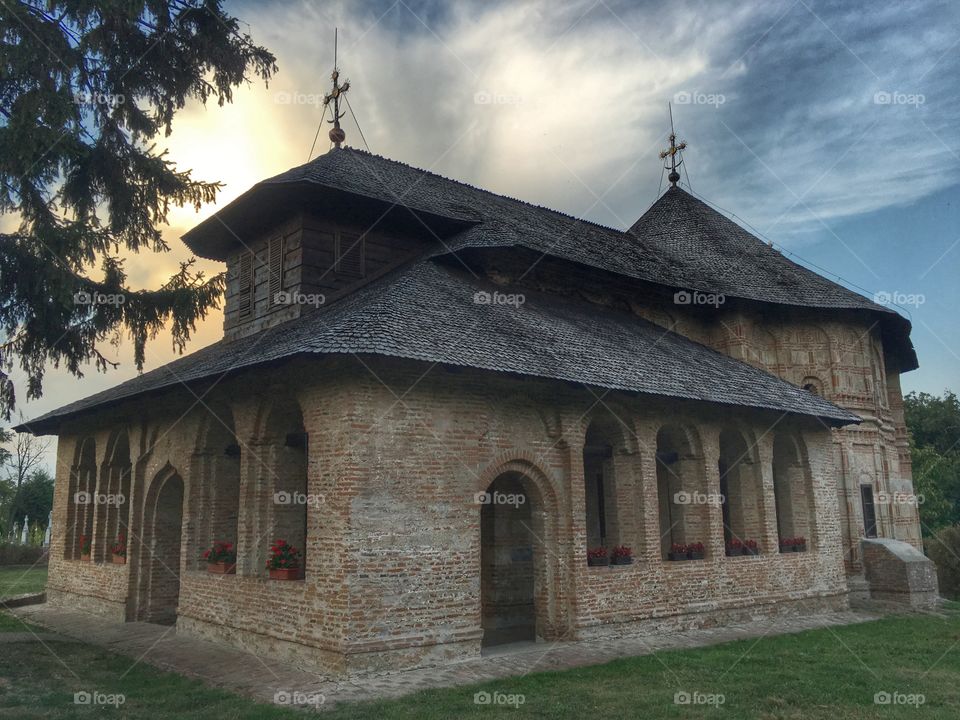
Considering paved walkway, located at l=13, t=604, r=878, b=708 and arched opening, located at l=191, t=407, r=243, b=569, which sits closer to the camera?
paved walkway, located at l=13, t=604, r=878, b=708

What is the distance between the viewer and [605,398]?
12320 mm

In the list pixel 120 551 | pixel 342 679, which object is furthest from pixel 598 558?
pixel 120 551

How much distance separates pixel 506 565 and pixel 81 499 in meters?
10.6

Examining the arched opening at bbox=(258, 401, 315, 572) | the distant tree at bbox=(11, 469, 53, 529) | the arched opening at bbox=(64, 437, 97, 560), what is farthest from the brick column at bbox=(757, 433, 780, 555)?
the distant tree at bbox=(11, 469, 53, 529)

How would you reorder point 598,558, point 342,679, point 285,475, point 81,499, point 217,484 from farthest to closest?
point 81,499
point 217,484
point 598,558
point 285,475
point 342,679

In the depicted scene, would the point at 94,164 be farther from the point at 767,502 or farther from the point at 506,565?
the point at 767,502

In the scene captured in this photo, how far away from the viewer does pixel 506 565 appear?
13.1 meters

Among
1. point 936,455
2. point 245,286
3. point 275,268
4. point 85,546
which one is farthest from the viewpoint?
point 936,455

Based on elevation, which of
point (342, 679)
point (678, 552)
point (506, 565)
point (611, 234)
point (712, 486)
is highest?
point (611, 234)

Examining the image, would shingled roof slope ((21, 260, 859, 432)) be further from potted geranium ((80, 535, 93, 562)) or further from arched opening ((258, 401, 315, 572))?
potted geranium ((80, 535, 93, 562))

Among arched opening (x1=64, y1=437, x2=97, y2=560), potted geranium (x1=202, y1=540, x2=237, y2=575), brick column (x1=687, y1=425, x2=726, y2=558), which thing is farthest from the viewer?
arched opening (x1=64, y1=437, x2=97, y2=560)

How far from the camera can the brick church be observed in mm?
9789

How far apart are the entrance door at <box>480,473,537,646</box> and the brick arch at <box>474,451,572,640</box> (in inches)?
52.3

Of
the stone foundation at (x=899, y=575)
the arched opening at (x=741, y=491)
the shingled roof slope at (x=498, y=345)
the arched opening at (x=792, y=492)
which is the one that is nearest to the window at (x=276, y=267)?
the shingled roof slope at (x=498, y=345)
